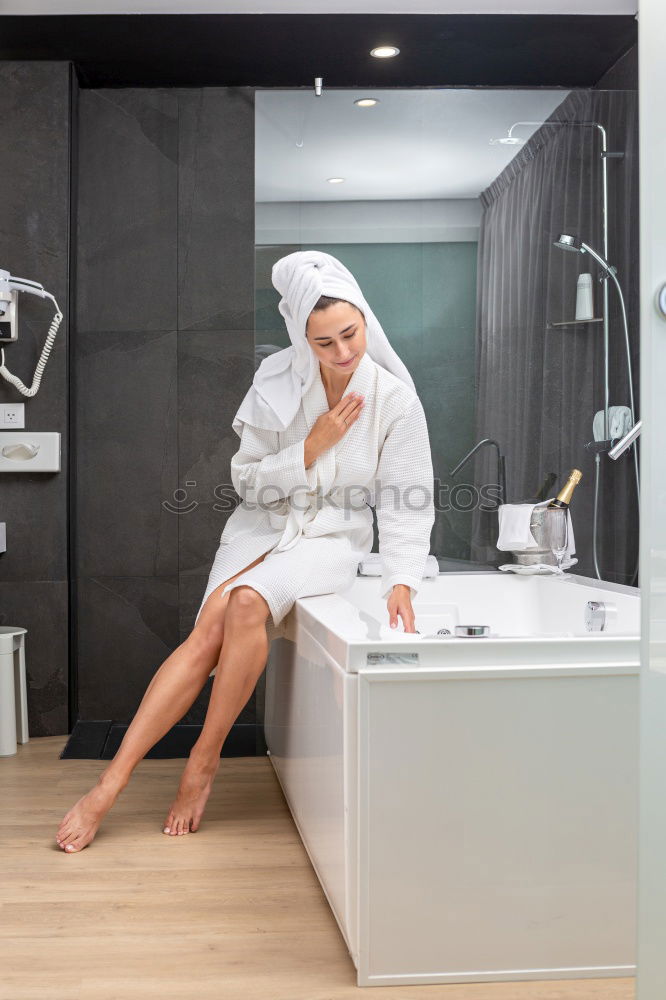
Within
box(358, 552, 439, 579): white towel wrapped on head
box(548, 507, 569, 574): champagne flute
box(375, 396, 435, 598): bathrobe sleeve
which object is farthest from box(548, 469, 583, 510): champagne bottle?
box(375, 396, 435, 598): bathrobe sleeve

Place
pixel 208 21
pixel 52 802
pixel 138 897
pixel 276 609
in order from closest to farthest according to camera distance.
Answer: pixel 138 897 → pixel 276 609 → pixel 52 802 → pixel 208 21

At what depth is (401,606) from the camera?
7.89 feet

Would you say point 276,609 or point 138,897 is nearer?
point 138,897

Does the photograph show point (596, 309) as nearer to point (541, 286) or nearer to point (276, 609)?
point (541, 286)

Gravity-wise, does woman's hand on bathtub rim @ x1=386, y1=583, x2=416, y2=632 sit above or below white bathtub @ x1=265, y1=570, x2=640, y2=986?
above

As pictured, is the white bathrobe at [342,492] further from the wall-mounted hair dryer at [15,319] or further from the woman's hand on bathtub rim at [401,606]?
the wall-mounted hair dryer at [15,319]

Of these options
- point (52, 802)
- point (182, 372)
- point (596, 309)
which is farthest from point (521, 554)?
point (52, 802)

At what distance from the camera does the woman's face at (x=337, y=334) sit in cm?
247

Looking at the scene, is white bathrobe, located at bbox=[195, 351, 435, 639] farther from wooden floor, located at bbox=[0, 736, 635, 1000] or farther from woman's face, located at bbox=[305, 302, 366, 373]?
wooden floor, located at bbox=[0, 736, 635, 1000]

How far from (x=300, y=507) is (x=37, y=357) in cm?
126

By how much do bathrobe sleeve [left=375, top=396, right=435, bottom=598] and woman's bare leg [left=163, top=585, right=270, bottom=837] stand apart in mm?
368

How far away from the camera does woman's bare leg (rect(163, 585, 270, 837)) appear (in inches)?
92.0

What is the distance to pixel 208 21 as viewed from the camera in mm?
3008

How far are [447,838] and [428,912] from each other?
125 millimetres
